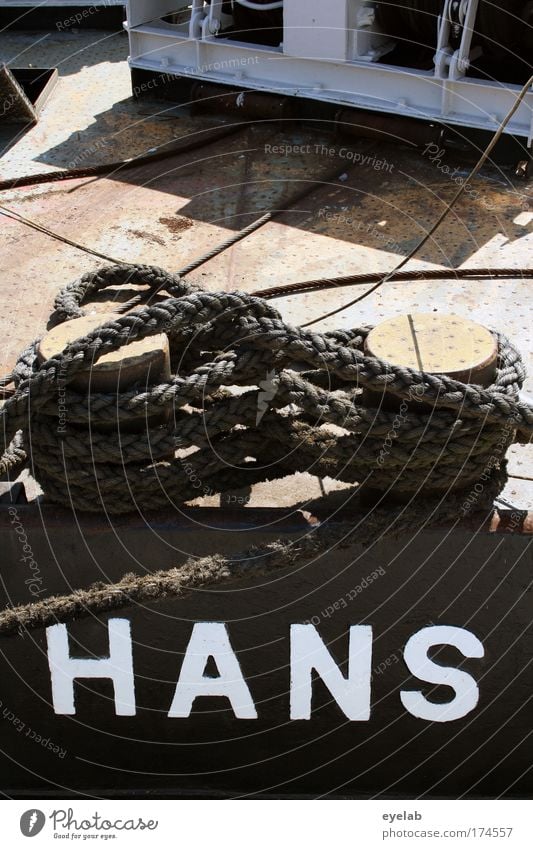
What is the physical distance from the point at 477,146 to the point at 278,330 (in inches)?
104

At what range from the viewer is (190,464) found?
202 centimetres

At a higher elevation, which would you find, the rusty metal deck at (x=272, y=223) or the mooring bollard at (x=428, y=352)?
the mooring bollard at (x=428, y=352)

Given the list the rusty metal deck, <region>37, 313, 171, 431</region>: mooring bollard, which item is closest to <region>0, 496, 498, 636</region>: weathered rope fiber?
<region>37, 313, 171, 431</region>: mooring bollard

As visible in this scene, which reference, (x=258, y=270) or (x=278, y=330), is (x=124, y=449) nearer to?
(x=278, y=330)

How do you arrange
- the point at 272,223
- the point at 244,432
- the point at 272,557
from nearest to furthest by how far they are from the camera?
1. the point at 272,557
2. the point at 244,432
3. the point at 272,223

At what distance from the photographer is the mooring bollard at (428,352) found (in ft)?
6.42

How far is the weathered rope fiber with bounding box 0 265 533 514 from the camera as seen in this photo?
Answer: 1913mm

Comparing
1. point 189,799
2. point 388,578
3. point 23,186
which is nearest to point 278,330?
point 388,578
